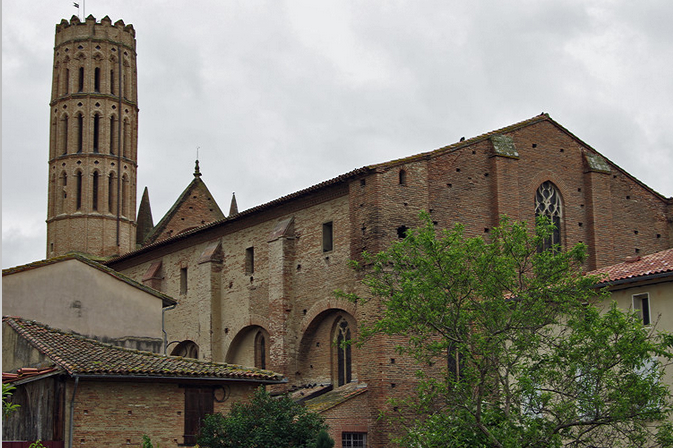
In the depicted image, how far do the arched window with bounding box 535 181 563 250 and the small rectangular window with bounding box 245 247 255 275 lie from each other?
9324mm

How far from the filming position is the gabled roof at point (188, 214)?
43969mm

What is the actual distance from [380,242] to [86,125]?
26518 mm

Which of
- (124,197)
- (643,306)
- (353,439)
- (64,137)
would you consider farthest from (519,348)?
(64,137)

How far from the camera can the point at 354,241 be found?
26.0 m

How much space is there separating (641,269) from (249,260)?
1434 cm

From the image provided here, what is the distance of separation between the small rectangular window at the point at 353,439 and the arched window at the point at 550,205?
8445 millimetres

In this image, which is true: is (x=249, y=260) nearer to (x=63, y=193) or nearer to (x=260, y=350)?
(x=260, y=350)

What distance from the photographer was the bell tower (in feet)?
153

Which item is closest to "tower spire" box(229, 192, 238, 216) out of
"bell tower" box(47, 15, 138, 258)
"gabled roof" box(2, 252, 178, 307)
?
"bell tower" box(47, 15, 138, 258)

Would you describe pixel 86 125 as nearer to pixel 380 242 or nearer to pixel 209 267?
pixel 209 267

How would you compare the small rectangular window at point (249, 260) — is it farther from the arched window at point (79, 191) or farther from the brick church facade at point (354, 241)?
the arched window at point (79, 191)

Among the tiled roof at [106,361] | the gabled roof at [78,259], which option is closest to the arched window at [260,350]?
the gabled roof at [78,259]

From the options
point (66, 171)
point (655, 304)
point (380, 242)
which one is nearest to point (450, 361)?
point (380, 242)

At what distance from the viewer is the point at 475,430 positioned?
638 inches
